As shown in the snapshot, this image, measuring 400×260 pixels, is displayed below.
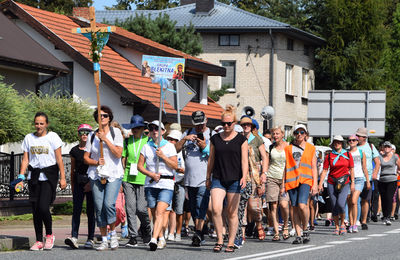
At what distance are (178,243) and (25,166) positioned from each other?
285cm

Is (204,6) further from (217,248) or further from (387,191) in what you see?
(217,248)

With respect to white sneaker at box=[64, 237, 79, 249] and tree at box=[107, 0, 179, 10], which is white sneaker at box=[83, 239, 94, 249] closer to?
white sneaker at box=[64, 237, 79, 249]

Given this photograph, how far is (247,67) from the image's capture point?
46312mm

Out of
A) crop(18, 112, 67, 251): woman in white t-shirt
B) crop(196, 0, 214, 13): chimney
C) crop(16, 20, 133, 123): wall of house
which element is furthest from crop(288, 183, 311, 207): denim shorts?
crop(196, 0, 214, 13): chimney

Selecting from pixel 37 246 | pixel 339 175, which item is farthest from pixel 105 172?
pixel 339 175

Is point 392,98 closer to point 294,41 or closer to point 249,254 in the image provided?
point 294,41

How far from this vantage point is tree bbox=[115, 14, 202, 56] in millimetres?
40500

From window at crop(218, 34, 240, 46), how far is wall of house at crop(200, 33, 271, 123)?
0.16 meters

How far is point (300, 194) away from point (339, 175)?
2317 millimetres

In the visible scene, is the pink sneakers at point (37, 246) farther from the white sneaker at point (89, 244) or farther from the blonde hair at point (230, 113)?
the blonde hair at point (230, 113)

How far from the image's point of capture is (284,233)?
14945 mm

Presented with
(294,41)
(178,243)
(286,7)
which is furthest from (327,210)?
(286,7)

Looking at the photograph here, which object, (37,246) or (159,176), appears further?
(159,176)

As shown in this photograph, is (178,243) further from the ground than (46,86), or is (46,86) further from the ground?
(46,86)
